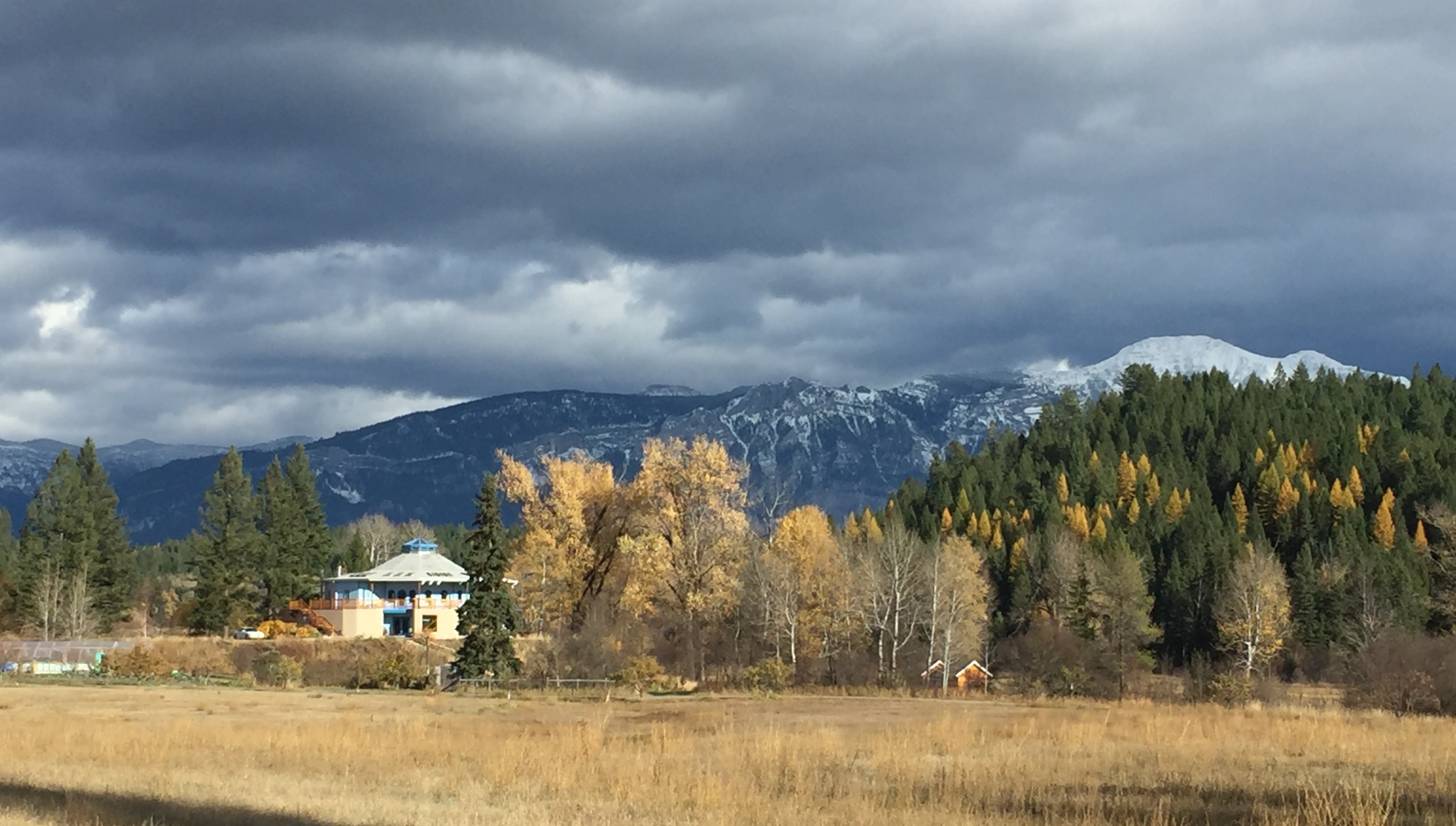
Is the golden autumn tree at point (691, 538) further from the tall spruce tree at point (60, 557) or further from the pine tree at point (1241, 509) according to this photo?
the pine tree at point (1241, 509)

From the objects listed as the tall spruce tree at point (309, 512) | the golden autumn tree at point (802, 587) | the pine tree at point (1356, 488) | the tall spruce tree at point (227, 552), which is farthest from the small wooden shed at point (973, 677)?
the pine tree at point (1356, 488)

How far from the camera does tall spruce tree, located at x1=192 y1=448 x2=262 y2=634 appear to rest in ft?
334

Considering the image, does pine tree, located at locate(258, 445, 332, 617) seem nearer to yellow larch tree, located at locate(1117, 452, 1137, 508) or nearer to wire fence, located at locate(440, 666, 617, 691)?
wire fence, located at locate(440, 666, 617, 691)

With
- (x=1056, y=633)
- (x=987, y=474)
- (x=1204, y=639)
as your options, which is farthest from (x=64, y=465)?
(x=987, y=474)

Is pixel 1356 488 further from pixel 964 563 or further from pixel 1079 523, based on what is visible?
pixel 964 563

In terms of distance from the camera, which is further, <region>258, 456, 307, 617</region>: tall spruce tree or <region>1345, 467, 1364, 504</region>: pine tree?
<region>1345, 467, 1364, 504</region>: pine tree

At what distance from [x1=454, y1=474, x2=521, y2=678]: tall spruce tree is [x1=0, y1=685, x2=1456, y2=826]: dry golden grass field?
2063 centimetres

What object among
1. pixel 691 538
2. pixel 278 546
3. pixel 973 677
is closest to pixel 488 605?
pixel 691 538

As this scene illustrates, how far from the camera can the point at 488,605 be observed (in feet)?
206

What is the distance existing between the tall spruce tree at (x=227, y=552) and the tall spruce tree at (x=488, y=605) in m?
44.8

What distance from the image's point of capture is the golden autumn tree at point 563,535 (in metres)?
74.4

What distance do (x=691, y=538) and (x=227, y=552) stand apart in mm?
51498

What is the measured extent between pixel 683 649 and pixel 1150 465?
403ft

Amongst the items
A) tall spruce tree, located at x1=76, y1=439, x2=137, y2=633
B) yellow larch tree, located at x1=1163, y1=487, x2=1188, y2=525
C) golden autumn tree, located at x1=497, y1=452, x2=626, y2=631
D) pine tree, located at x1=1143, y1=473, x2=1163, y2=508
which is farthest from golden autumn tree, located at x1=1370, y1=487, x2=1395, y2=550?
tall spruce tree, located at x1=76, y1=439, x2=137, y2=633
